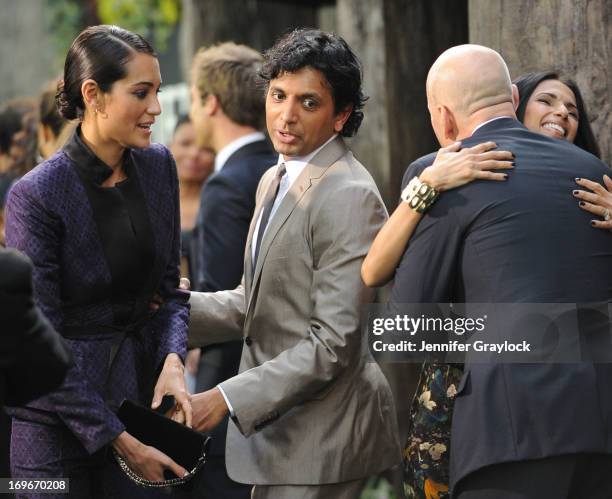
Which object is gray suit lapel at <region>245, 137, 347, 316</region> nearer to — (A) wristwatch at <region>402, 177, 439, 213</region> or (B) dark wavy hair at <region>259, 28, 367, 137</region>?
(B) dark wavy hair at <region>259, 28, 367, 137</region>

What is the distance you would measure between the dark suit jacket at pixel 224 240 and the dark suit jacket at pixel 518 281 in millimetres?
1844

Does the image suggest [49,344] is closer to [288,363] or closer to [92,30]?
[288,363]

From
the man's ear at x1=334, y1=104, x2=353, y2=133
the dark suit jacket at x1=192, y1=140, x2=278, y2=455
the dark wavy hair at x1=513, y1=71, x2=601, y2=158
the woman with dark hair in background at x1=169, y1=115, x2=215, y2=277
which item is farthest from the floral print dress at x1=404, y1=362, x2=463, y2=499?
the woman with dark hair in background at x1=169, y1=115, x2=215, y2=277

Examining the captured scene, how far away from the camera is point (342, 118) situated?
13.0ft

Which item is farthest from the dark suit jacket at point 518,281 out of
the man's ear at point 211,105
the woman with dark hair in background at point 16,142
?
the woman with dark hair in background at point 16,142

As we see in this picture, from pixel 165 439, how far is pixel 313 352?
1.65 ft

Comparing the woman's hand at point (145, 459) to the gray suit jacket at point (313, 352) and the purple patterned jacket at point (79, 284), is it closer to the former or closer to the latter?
the purple patterned jacket at point (79, 284)

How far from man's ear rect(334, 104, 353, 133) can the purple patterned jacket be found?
63 centimetres

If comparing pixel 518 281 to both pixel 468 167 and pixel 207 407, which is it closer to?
pixel 468 167

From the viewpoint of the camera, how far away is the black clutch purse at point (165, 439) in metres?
3.51

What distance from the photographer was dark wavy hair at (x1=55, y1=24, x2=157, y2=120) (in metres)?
3.68

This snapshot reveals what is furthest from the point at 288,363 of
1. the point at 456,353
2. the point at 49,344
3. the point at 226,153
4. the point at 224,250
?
the point at 226,153

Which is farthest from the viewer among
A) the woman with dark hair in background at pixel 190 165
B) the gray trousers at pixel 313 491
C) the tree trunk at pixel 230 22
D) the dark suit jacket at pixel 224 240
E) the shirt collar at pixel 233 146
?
the tree trunk at pixel 230 22

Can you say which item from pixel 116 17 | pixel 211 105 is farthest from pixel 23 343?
pixel 116 17
